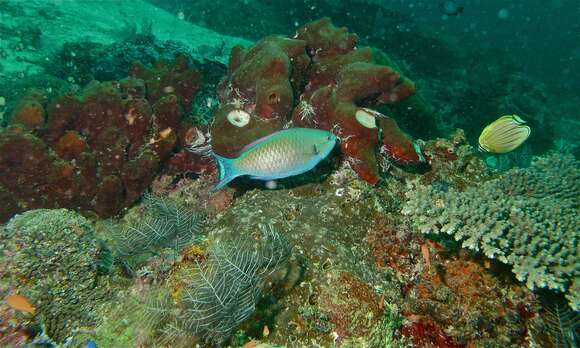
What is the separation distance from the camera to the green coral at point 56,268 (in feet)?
9.15

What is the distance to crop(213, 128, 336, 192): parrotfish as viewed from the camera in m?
2.56

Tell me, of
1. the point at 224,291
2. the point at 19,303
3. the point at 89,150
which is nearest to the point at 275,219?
the point at 224,291

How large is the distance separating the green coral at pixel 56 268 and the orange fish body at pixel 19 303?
119 mm

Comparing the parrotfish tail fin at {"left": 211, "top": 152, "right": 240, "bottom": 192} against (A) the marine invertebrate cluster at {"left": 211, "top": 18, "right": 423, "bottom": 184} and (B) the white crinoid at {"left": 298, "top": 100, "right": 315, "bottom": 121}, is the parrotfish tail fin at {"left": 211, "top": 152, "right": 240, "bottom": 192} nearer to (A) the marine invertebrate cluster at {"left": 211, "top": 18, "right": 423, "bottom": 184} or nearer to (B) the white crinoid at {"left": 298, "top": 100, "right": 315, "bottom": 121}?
(A) the marine invertebrate cluster at {"left": 211, "top": 18, "right": 423, "bottom": 184}

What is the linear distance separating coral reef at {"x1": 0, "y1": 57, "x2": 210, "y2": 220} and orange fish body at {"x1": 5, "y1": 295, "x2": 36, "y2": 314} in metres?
1.69

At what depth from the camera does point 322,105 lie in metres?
4.04

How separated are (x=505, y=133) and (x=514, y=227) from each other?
146cm

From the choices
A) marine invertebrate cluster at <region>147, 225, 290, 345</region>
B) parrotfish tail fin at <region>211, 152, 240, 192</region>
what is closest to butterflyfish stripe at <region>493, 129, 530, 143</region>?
marine invertebrate cluster at <region>147, 225, 290, 345</region>

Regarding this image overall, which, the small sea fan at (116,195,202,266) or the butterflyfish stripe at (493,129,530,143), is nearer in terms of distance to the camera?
the small sea fan at (116,195,202,266)

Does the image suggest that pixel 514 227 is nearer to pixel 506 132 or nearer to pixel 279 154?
pixel 506 132

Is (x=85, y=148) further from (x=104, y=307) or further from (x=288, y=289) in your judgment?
(x=288, y=289)

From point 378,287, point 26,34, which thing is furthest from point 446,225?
point 26,34

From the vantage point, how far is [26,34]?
35.4ft

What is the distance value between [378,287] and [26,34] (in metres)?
13.4
